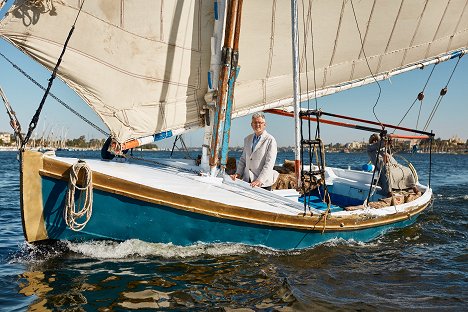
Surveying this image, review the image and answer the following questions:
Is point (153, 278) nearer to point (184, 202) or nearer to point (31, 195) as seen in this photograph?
point (184, 202)

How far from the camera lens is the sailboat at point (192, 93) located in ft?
19.0

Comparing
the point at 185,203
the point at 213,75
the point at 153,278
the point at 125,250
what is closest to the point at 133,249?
the point at 125,250

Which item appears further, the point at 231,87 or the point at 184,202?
the point at 231,87

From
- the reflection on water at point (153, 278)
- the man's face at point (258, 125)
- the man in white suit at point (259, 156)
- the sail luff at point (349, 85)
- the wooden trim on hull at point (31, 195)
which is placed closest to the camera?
the reflection on water at point (153, 278)

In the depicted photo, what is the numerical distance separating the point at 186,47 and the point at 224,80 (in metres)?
0.99

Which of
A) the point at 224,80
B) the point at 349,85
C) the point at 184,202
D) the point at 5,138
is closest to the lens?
the point at 184,202

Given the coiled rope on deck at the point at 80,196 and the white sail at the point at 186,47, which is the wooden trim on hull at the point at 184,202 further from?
the white sail at the point at 186,47

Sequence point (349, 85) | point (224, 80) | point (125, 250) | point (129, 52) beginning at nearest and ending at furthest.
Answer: point (125, 250), point (129, 52), point (224, 80), point (349, 85)

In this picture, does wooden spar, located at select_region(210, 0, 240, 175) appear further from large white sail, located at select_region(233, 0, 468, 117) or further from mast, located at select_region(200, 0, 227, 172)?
large white sail, located at select_region(233, 0, 468, 117)

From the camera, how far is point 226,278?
221 inches

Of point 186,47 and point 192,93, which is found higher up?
point 186,47

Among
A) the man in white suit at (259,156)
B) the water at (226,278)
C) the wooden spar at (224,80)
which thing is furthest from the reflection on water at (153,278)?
the wooden spar at (224,80)

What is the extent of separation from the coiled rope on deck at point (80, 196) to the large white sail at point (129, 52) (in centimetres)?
194

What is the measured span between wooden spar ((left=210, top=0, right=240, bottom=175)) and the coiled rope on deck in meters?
2.56
